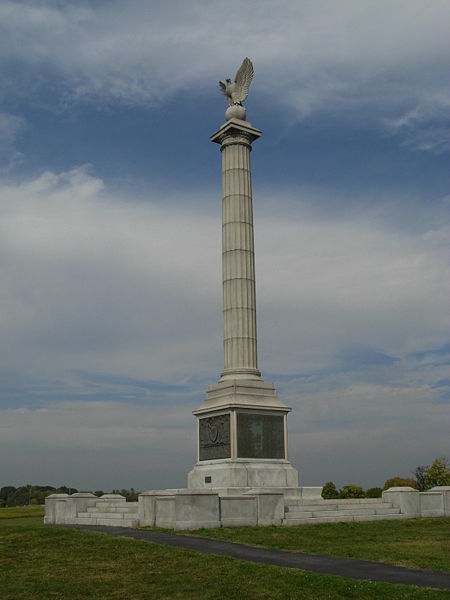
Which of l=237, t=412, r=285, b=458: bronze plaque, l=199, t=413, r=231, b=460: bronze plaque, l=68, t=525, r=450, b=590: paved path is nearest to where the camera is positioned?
l=68, t=525, r=450, b=590: paved path

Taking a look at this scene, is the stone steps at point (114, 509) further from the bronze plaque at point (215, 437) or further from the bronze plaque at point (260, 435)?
the bronze plaque at point (260, 435)

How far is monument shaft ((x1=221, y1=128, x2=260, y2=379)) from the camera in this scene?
3303 centimetres

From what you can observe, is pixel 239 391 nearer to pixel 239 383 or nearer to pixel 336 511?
pixel 239 383

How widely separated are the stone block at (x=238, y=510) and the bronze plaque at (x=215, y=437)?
5.94 m

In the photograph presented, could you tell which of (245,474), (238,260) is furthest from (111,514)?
(238,260)

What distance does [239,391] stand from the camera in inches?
1201

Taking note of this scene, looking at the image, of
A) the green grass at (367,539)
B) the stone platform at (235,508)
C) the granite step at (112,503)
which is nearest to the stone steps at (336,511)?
the stone platform at (235,508)

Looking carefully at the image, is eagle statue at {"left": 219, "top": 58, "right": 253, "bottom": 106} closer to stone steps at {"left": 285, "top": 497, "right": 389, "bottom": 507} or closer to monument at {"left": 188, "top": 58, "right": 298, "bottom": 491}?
monument at {"left": 188, "top": 58, "right": 298, "bottom": 491}

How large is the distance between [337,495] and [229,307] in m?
12.4

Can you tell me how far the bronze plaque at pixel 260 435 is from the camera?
29.6m

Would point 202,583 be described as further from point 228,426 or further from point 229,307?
point 229,307

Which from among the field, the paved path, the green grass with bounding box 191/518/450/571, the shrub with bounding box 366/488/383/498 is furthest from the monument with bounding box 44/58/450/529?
the shrub with bounding box 366/488/383/498

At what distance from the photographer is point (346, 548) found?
17.6 m

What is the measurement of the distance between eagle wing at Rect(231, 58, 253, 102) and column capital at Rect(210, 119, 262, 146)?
2.41 metres
